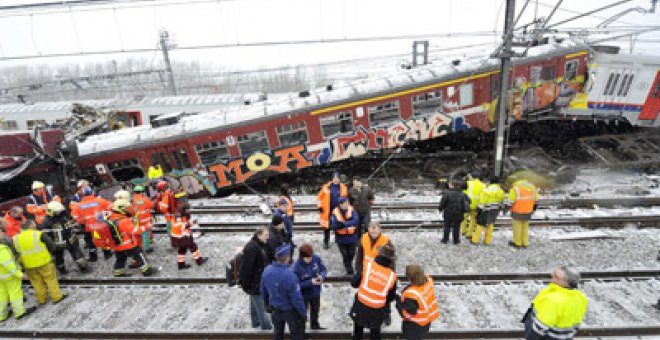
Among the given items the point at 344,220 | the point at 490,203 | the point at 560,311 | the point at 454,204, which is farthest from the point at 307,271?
the point at 490,203

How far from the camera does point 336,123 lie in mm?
12297

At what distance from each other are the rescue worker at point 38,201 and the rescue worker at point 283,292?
6.01 meters

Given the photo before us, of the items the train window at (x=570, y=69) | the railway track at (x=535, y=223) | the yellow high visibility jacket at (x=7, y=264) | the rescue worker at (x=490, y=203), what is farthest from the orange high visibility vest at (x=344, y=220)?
the train window at (x=570, y=69)

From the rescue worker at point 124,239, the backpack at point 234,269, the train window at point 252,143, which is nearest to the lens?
the backpack at point 234,269

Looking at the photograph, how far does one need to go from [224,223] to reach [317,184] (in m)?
4.24

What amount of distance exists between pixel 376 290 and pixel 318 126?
27.7 feet

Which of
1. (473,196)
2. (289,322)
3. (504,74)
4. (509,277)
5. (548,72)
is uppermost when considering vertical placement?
(504,74)

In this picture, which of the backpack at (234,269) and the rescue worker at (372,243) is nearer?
the rescue worker at (372,243)

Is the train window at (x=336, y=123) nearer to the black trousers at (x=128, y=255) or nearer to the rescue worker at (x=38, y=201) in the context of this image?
the black trousers at (x=128, y=255)

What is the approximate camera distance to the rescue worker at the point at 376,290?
13.6ft

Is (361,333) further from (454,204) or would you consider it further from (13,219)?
(13,219)

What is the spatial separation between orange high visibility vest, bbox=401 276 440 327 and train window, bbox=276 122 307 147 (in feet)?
28.3

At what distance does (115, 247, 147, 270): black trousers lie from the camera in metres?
6.98

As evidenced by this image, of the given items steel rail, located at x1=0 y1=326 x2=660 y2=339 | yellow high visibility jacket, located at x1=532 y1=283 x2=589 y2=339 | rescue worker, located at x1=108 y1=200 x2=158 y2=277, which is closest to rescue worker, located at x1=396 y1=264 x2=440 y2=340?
yellow high visibility jacket, located at x1=532 y1=283 x2=589 y2=339
